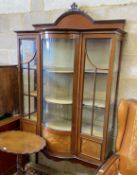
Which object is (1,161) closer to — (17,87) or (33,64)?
(17,87)

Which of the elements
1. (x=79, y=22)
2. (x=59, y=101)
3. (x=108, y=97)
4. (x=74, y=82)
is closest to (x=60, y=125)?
(x=59, y=101)

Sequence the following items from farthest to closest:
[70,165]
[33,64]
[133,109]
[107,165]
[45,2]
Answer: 1. [70,165]
2. [45,2]
3. [33,64]
4. [133,109]
5. [107,165]

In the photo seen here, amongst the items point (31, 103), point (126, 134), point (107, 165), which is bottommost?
point (107, 165)

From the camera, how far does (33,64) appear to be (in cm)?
199

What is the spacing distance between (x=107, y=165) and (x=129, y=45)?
1067 mm

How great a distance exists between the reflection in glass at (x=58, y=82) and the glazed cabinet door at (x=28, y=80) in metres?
0.12

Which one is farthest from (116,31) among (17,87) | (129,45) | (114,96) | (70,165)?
(70,165)

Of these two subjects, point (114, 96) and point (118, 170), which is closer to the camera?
point (118, 170)

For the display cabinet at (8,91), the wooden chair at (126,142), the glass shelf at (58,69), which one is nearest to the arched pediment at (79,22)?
the glass shelf at (58,69)

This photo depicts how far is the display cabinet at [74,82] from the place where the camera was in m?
1.73

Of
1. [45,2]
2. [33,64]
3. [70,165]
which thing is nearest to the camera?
[33,64]

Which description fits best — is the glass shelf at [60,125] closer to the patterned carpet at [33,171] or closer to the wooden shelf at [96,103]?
the wooden shelf at [96,103]

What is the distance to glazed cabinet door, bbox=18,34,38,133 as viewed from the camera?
197 cm

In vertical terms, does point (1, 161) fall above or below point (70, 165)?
above
